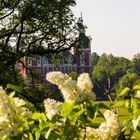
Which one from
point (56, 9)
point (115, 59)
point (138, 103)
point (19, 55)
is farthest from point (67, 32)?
point (115, 59)

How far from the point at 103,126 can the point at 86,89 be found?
10.3 inches

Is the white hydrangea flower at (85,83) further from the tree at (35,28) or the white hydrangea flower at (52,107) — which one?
the tree at (35,28)

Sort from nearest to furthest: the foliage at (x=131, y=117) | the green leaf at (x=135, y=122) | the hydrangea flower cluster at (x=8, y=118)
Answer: the hydrangea flower cluster at (x=8, y=118), the green leaf at (x=135, y=122), the foliage at (x=131, y=117)

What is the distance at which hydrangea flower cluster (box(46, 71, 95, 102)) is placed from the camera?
3211 millimetres

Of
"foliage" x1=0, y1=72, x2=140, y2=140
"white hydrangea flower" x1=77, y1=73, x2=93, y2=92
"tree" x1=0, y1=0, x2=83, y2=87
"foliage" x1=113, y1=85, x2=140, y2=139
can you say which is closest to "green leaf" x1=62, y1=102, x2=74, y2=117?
"foliage" x1=0, y1=72, x2=140, y2=140

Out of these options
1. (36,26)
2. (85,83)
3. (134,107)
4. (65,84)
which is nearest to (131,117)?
(134,107)

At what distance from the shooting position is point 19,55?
91.1 ft

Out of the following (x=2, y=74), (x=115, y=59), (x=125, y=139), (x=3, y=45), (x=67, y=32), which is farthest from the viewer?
(x=115, y=59)

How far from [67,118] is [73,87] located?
204 mm

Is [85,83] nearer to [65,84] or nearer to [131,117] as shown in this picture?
[65,84]

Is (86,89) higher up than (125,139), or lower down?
higher up

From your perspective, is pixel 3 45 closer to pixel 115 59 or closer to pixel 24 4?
pixel 24 4

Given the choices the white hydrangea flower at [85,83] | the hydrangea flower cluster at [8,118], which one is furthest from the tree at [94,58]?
the hydrangea flower cluster at [8,118]

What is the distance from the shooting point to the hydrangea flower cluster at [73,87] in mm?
3211
